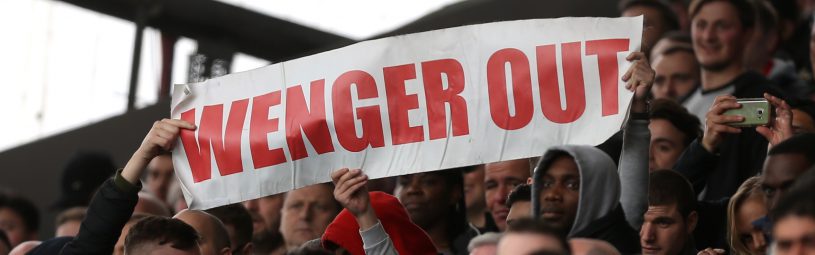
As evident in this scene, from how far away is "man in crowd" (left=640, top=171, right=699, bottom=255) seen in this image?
7973 mm

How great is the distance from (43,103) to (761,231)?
8596 mm

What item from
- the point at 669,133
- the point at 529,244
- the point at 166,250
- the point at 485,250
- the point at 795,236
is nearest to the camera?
the point at 795,236

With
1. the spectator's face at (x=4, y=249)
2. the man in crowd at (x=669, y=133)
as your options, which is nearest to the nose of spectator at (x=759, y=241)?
the man in crowd at (x=669, y=133)

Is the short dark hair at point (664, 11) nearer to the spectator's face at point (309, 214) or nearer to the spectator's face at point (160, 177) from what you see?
the spectator's face at point (309, 214)

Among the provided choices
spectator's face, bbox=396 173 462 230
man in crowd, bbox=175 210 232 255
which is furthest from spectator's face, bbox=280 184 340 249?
man in crowd, bbox=175 210 232 255

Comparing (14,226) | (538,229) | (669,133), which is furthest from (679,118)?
(14,226)

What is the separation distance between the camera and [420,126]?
26.1 ft

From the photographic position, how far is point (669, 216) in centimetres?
804

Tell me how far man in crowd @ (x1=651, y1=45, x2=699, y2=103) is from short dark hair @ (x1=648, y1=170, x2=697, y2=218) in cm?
258

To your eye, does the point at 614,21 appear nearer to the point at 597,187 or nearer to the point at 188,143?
the point at 597,187

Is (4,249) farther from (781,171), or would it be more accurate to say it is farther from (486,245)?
(781,171)

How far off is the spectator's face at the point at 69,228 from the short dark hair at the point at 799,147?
386 cm

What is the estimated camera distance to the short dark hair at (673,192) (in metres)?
8.07

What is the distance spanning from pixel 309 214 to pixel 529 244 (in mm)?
4027
